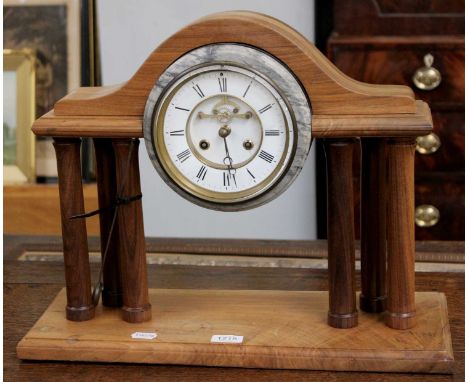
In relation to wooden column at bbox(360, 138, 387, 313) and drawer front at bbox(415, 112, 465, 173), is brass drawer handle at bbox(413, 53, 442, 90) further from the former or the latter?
wooden column at bbox(360, 138, 387, 313)

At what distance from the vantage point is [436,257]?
181cm

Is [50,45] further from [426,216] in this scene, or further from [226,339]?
[226,339]

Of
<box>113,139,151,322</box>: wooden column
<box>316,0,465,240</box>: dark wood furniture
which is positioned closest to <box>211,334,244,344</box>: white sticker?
<box>113,139,151,322</box>: wooden column

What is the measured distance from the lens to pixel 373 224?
152cm

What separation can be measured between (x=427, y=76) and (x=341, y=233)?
1.12 m

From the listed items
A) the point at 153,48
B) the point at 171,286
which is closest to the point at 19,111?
the point at 153,48

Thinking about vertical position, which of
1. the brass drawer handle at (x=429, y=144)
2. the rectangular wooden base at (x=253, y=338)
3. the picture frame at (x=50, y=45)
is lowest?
the rectangular wooden base at (x=253, y=338)

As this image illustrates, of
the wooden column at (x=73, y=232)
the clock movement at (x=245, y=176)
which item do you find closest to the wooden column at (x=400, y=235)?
the clock movement at (x=245, y=176)

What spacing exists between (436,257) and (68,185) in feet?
2.19

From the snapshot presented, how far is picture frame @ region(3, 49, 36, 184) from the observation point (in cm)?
291

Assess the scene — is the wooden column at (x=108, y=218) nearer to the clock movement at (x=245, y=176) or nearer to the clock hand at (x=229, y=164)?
the clock movement at (x=245, y=176)

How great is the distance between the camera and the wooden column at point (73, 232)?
147 cm

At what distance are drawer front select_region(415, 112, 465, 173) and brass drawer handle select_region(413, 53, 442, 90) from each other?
85mm

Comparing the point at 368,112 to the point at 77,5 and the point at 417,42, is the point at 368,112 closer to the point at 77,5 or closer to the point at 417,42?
the point at 417,42
